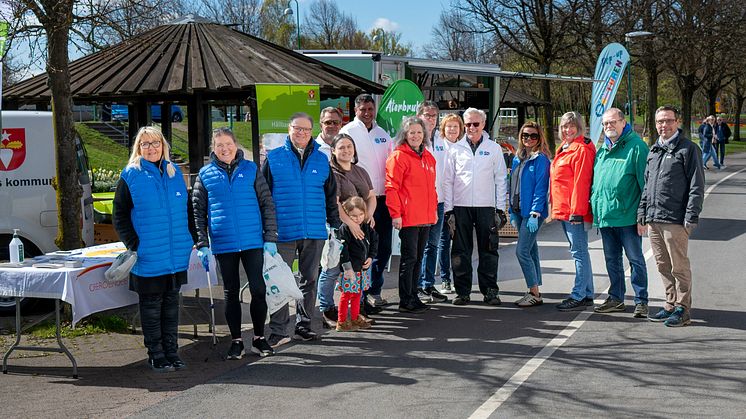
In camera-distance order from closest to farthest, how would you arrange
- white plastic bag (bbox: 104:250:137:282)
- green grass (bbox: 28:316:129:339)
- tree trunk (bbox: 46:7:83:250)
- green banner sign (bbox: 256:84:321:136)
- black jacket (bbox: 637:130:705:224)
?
1. white plastic bag (bbox: 104:250:137:282)
2. black jacket (bbox: 637:130:705:224)
3. green grass (bbox: 28:316:129:339)
4. tree trunk (bbox: 46:7:83:250)
5. green banner sign (bbox: 256:84:321:136)

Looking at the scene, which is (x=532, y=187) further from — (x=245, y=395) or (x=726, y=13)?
(x=726, y=13)

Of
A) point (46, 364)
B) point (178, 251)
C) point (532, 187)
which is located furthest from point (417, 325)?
point (46, 364)

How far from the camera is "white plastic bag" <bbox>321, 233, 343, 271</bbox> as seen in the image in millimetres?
7633

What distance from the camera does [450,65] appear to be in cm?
1914

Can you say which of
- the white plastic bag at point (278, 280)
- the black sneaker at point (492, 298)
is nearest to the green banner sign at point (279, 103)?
the black sneaker at point (492, 298)

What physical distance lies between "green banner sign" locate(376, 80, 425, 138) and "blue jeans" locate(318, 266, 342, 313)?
342 cm

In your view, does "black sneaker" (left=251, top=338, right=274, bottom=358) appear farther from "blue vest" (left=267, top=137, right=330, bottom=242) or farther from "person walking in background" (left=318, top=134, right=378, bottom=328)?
"person walking in background" (left=318, top=134, right=378, bottom=328)

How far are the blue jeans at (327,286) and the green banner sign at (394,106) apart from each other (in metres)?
3.42

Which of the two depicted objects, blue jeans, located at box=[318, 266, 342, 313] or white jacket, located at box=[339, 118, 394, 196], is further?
white jacket, located at box=[339, 118, 394, 196]

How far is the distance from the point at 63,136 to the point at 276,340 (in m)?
2.90

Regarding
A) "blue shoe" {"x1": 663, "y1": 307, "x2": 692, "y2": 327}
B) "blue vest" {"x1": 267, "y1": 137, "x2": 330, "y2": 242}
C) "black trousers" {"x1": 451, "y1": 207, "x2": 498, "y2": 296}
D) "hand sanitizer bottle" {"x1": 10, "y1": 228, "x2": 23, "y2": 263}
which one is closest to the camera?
"hand sanitizer bottle" {"x1": 10, "y1": 228, "x2": 23, "y2": 263}

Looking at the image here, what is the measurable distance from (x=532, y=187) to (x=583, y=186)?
1.70 ft

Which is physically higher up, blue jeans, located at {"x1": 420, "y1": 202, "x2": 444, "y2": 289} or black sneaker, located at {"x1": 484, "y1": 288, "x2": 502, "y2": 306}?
blue jeans, located at {"x1": 420, "y1": 202, "x2": 444, "y2": 289}

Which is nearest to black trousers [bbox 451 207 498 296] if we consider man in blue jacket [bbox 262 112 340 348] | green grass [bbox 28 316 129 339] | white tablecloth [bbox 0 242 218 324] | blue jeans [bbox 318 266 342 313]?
blue jeans [bbox 318 266 342 313]
